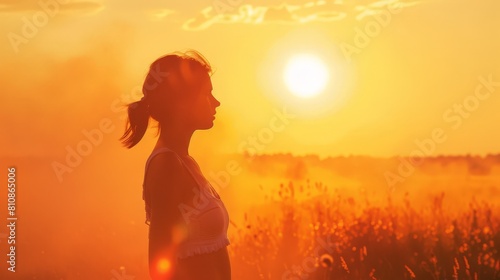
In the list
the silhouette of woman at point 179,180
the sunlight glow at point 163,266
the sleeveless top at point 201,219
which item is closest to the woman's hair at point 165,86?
the silhouette of woman at point 179,180

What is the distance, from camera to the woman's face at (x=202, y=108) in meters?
4.30

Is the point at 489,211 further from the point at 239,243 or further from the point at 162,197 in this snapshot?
the point at 162,197

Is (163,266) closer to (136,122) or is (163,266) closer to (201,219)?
(201,219)

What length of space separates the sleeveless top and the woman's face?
206mm

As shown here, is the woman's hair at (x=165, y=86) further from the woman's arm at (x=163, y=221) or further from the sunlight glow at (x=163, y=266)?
the sunlight glow at (x=163, y=266)

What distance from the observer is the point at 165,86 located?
4320 mm

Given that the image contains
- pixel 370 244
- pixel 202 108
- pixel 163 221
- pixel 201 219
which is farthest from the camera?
pixel 370 244

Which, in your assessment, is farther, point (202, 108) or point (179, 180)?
point (202, 108)

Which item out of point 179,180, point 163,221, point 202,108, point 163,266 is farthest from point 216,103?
point 163,266

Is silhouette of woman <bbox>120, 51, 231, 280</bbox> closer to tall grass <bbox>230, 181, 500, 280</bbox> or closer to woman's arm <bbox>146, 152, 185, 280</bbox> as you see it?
woman's arm <bbox>146, 152, 185, 280</bbox>

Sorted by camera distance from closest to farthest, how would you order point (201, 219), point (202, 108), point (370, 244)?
point (201, 219) → point (202, 108) → point (370, 244)

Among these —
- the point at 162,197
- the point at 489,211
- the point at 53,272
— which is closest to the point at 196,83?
the point at 162,197

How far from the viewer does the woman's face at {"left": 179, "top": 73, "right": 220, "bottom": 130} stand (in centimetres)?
430

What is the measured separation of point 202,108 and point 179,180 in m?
0.48
